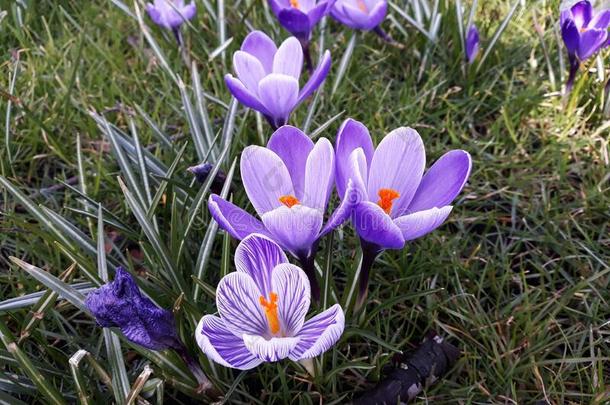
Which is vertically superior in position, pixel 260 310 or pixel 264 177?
pixel 264 177

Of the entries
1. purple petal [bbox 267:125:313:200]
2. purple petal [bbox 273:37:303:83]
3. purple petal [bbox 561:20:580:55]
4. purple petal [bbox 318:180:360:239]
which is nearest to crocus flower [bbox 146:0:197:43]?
purple petal [bbox 273:37:303:83]

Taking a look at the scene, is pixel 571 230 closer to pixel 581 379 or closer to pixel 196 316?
pixel 581 379

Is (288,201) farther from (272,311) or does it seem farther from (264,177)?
(272,311)

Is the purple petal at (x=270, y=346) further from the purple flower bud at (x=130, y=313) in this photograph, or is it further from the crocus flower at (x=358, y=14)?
the crocus flower at (x=358, y=14)

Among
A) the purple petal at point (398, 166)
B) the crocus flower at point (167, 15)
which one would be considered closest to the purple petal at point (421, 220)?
the purple petal at point (398, 166)

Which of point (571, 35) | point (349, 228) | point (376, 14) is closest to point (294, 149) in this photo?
point (349, 228)

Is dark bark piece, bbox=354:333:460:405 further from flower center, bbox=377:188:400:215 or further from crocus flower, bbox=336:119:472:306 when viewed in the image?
flower center, bbox=377:188:400:215

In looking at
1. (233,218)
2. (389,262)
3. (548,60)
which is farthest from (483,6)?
(233,218)
